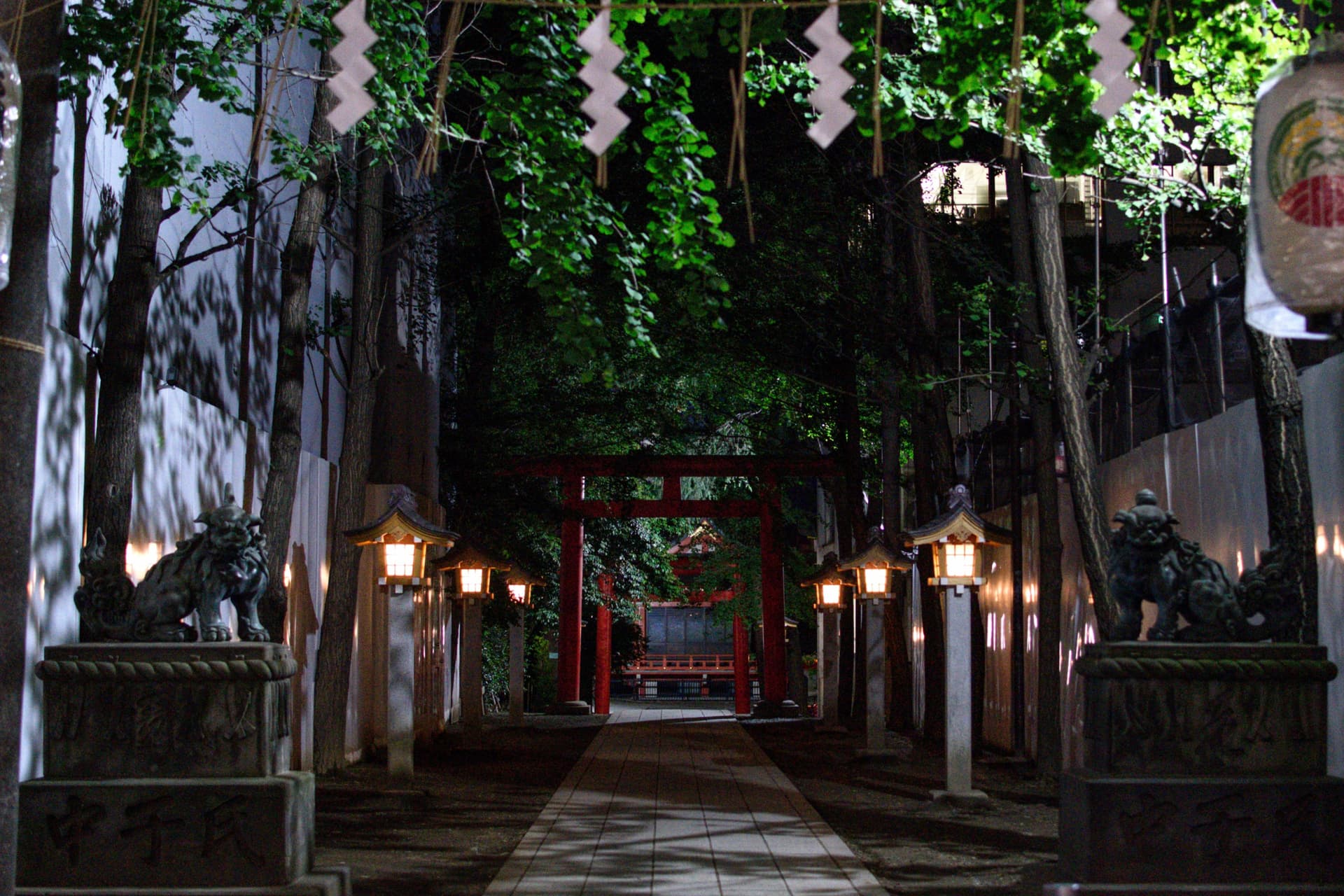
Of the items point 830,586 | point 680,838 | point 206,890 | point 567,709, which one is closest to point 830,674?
point 830,586

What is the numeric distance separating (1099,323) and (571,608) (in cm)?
1499

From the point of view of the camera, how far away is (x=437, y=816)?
38.9ft

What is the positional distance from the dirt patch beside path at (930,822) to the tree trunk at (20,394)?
5523 mm

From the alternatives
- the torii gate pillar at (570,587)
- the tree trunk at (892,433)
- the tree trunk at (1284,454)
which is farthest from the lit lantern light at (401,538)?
the torii gate pillar at (570,587)

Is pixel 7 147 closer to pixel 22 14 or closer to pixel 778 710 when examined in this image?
pixel 22 14

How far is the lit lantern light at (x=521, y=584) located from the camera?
70.8 ft

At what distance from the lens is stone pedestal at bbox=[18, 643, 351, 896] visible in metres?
6.53

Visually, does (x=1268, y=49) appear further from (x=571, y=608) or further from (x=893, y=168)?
(x=571, y=608)

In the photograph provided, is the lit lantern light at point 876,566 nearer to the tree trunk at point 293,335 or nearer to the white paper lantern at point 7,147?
the tree trunk at point 293,335

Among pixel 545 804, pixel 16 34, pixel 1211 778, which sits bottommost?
pixel 545 804

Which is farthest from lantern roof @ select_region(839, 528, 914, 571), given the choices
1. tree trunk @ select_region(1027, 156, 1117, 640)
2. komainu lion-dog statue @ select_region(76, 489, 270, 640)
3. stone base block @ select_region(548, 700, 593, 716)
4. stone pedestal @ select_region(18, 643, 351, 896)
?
stone base block @ select_region(548, 700, 593, 716)

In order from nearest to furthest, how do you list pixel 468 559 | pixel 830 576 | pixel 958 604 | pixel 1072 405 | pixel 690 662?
pixel 1072 405 → pixel 958 604 → pixel 468 559 → pixel 830 576 → pixel 690 662

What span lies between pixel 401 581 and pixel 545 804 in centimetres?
242

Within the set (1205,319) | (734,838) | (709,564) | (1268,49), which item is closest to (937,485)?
(1205,319)
